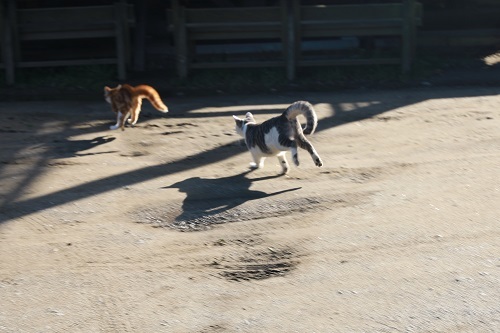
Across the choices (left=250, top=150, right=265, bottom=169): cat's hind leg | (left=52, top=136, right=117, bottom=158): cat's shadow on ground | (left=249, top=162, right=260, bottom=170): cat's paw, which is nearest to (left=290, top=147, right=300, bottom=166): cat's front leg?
(left=250, top=150, right=265, bottom=169): cat's hind leg

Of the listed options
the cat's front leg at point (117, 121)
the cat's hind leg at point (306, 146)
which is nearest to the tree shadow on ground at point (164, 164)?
the cat's front leg at point (117, 121)

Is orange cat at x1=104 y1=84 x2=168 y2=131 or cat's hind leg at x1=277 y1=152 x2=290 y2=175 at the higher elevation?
orange cat at x1=104 y1=84 x2=168 y2=131

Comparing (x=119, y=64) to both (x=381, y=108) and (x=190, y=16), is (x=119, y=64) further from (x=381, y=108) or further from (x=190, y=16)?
(x=381, y=108)

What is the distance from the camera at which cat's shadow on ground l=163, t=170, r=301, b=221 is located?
8.13 metres

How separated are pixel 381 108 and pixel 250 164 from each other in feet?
10.2

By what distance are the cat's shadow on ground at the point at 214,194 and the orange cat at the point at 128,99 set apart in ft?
6.15

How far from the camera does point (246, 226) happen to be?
775cm

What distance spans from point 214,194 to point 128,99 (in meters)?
2.58

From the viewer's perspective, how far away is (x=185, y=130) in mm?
10953

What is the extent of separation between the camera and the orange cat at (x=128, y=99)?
418 inches

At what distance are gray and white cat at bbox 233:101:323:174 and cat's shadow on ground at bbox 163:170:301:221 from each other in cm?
28

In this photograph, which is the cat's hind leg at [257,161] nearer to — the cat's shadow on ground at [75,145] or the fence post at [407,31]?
the cat's shadow on ground at [75,145]

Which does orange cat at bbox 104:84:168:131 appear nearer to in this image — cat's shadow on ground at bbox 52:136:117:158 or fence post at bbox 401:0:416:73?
cat's shadow on ground at bbox 52:136:117:158

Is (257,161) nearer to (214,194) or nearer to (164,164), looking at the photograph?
(214,194)
